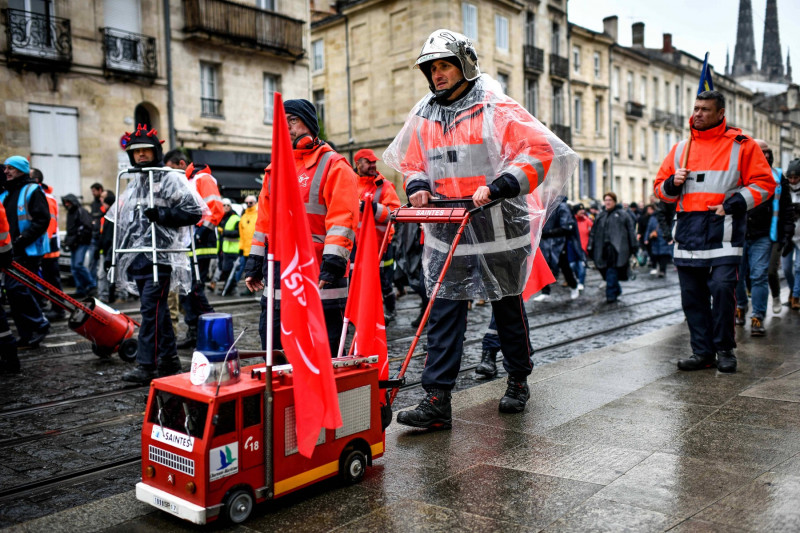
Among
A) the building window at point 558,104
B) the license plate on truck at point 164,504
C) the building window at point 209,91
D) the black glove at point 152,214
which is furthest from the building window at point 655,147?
the license plate on truck at point 164,504

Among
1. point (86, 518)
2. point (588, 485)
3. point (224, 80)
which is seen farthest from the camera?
point (224, 80)

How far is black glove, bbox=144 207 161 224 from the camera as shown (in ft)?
19.6

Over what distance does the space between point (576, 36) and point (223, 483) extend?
139ft

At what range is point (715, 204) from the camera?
224 inches

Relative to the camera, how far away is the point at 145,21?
71.4 ft

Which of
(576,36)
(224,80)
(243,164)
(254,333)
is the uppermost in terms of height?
(576,36)

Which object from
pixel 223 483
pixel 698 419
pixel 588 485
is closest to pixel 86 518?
pixel 223 483

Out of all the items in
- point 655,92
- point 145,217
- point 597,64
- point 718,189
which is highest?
point 597,64

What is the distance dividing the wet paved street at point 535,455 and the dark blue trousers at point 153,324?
0.34m

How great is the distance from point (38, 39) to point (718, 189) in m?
19.1

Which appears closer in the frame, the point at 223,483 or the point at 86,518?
the point at 223,483

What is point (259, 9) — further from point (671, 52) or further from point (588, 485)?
point (671, 52)

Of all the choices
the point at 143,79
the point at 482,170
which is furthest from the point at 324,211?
the point at 143,79

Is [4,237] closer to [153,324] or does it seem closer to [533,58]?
[153,324]
